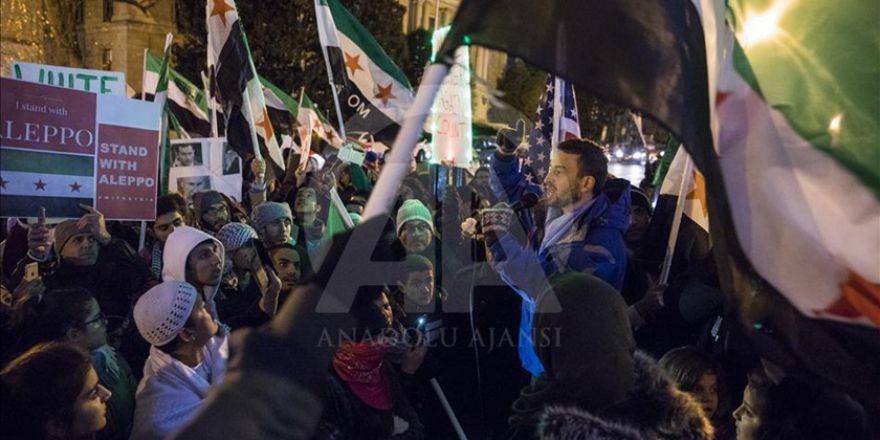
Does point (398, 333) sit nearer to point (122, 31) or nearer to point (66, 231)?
point (66, 231)

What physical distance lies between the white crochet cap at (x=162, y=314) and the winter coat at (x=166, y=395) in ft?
0.23

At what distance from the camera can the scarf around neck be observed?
3.03m

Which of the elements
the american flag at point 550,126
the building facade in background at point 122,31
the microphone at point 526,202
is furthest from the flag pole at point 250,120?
the building facade in background at point 122,31

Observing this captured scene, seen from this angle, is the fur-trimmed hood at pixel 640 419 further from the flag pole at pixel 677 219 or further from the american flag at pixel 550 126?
the american flag at pixel 550 126

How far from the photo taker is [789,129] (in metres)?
2.03

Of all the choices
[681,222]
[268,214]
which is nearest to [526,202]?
[681,222]

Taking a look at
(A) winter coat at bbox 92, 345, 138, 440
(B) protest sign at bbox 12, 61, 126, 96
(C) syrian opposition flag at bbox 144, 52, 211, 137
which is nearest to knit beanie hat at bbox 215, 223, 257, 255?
(B) protest sign at bbox 12, 61, 126, 96

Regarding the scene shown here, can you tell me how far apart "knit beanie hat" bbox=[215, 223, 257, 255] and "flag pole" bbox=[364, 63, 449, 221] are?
10.3ft

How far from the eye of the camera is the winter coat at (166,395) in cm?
250

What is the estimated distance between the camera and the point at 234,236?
455 centimetres

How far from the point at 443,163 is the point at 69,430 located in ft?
18.6

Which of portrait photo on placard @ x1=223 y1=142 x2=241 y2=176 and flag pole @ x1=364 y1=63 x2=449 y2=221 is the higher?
flag pole @ x1=364 y1=63 x2=449 y2=221

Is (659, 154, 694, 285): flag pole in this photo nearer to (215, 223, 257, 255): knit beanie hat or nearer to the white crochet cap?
the white crochet cap

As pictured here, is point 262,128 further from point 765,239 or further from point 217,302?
point 765,239
